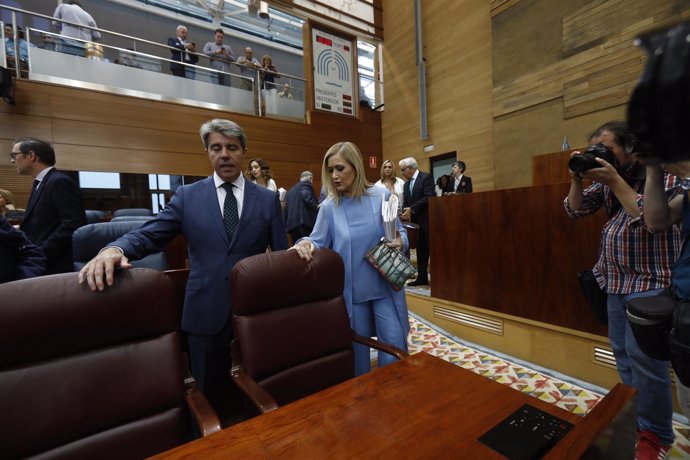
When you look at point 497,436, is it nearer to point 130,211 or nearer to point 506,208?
point 506,208

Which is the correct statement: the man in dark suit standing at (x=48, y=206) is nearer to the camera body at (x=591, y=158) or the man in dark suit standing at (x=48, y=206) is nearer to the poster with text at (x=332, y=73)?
the camera body at (x=591, y=158)

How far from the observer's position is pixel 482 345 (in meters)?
2.58

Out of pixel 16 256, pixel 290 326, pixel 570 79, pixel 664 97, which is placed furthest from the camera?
pixel 570 79

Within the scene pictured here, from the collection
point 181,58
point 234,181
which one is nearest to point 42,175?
point 234,181

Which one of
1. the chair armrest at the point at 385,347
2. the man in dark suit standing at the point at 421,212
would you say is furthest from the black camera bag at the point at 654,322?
the man in dark suit standing at the point at 421,212

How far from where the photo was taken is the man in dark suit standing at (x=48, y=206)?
6.40 ft

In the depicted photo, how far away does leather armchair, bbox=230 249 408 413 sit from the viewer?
3.95 ft

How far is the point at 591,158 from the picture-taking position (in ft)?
3.86

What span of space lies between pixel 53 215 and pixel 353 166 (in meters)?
1.80

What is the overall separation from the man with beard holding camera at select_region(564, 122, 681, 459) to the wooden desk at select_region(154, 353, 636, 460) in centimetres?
76

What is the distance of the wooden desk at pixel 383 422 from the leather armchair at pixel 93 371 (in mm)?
192

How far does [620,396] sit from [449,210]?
2193 mm

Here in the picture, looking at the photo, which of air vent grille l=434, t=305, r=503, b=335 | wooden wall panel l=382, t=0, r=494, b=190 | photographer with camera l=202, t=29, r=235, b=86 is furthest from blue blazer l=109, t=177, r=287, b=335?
photographer with camera l=202, t=29, r=235, b=86

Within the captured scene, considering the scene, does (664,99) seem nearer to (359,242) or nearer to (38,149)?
(359,242)
